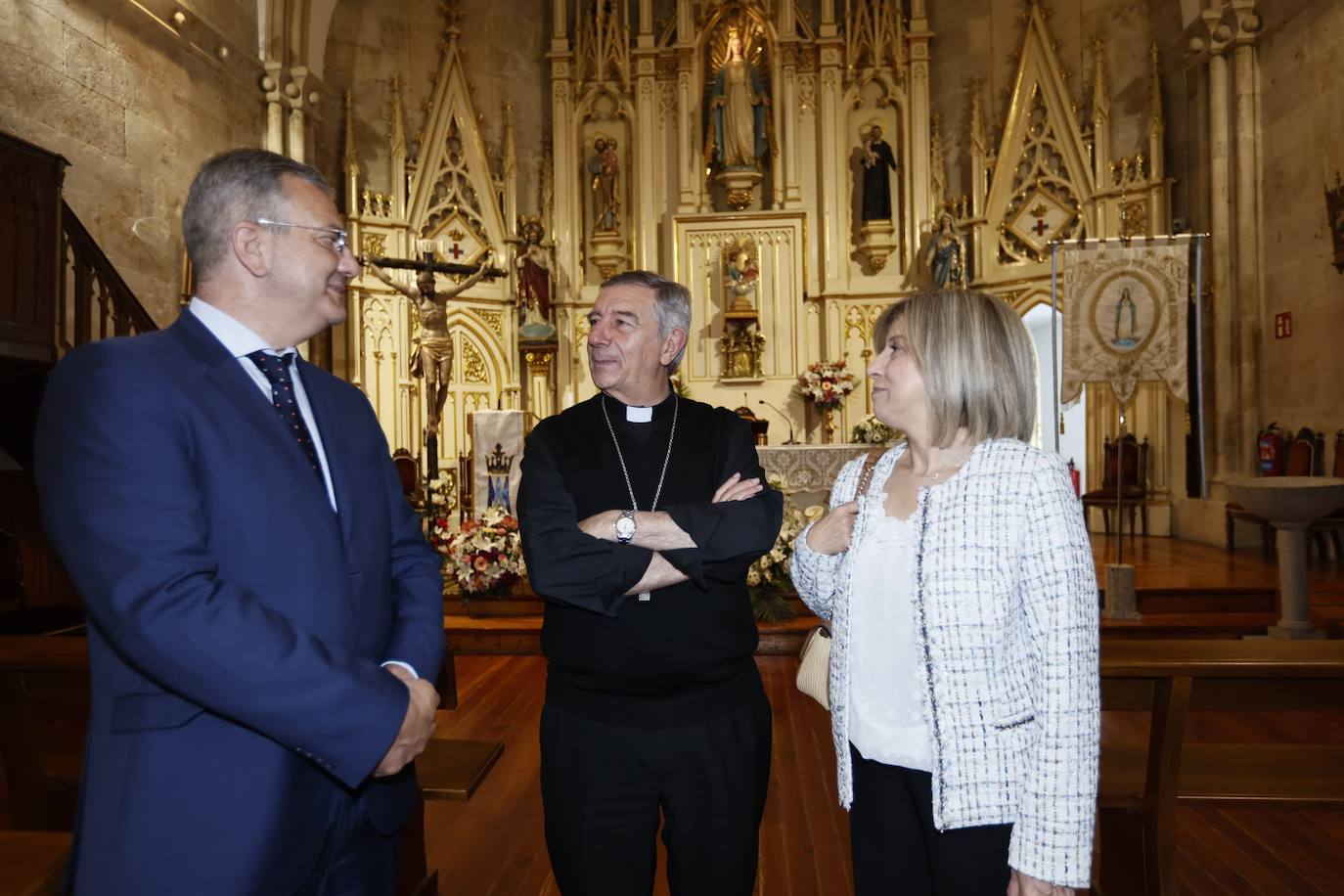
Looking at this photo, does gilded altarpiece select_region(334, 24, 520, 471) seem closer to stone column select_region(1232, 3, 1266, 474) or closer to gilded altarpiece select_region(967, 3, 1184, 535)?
gilded altarpiece select_region(967, 3, 1184, 535)

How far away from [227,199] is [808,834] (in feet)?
8.42

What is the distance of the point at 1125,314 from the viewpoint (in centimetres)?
672

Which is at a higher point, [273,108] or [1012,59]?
[1012,59]

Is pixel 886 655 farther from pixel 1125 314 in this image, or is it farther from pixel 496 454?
pixel 496 454

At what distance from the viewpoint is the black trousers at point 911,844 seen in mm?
1543

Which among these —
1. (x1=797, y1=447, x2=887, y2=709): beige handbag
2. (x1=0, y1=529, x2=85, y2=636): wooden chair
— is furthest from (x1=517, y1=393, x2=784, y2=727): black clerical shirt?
(x1=0, y1=529, x2=85, y2=636): wooden chair

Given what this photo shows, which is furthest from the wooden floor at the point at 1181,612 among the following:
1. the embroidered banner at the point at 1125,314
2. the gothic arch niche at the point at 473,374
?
the gothic arch niche at the point at 473,374

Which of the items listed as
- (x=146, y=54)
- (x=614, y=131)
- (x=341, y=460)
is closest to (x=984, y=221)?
(x=614, y=131)

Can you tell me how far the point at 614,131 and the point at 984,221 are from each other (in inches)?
177

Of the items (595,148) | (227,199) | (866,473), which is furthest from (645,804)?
(595,148)

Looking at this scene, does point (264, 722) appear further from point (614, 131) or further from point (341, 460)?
point (614, 131)

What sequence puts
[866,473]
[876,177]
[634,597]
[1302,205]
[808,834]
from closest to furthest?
1. [866,473]
2. [634,597]
3. [808,834]
4. [1302,205]
5. [876,177]

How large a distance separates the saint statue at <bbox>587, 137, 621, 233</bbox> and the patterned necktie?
395 inches

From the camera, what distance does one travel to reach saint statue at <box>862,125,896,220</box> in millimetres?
10789
